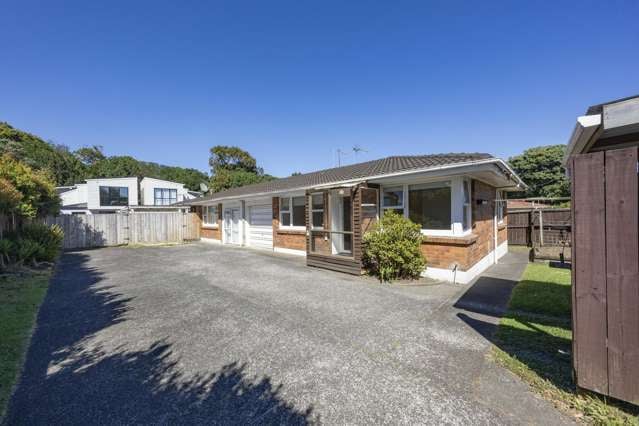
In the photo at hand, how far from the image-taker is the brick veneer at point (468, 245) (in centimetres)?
691

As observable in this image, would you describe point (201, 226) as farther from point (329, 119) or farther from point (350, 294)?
point (350, 294)

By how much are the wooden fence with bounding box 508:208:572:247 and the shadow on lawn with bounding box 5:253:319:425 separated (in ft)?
45.3

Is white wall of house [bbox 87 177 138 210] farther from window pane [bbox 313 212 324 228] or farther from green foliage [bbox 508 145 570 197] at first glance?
green foliage [bbox 508 145 570 197]

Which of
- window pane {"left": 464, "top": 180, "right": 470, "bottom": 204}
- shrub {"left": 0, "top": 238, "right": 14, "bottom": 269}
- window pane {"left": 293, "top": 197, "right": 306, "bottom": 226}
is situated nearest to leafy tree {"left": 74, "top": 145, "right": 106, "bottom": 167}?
shrub {"left": 0, "top": 238, "right": 14, "bottom": 269}

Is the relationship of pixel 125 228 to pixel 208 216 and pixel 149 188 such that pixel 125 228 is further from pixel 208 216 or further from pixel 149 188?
pixel 149 188

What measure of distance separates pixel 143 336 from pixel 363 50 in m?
12.4

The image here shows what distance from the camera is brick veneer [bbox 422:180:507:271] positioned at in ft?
22.7

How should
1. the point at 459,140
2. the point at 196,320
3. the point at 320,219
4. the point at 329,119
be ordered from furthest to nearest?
the point at 459,140 → the point at 329,119 → the point at 320,219 → the point at 196,320

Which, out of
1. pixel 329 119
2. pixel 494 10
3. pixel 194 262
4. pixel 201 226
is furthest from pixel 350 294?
pixel 201 226

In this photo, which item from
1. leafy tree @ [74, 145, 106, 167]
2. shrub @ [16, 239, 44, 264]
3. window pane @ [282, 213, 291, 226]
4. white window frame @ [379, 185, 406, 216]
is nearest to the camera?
white window frame @ [379, 185, 406, 216]

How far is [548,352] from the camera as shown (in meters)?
3.38

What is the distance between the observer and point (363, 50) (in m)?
11.3

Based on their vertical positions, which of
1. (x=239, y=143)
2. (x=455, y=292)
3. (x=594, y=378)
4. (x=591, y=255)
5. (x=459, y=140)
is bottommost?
(x=455, y=292)

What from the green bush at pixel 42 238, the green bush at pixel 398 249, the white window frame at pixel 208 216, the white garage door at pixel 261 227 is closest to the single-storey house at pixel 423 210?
the green bush at pixel 398 249
